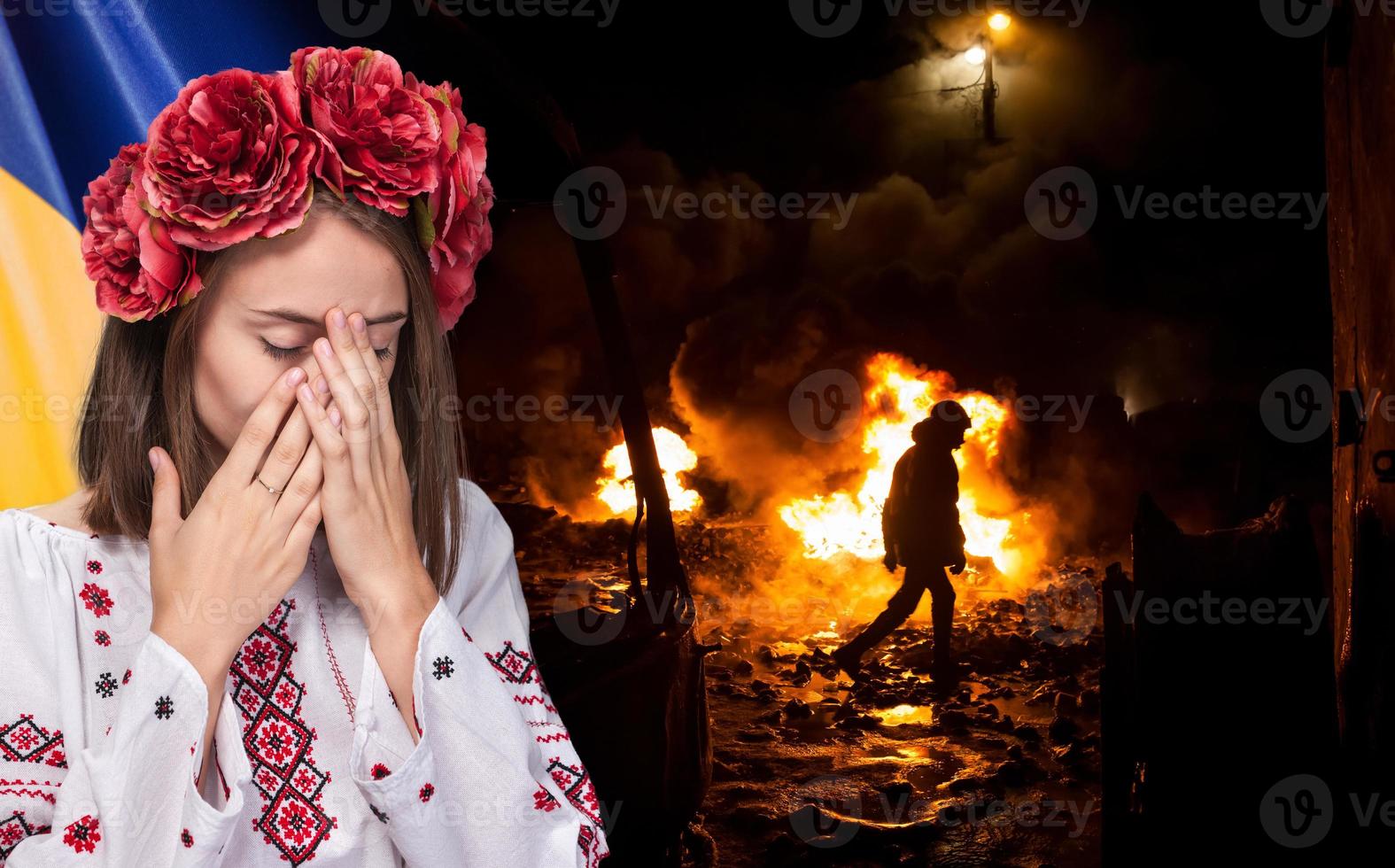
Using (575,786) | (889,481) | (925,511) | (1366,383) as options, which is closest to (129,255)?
(575,786)

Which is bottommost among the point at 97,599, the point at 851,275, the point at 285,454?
the point at 97,599

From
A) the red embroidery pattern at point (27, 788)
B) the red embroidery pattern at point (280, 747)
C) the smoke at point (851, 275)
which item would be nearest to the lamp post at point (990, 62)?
the smoke at point (851, 275)

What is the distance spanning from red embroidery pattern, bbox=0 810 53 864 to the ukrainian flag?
0.68 metres

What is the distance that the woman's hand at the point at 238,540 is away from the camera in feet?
4.81

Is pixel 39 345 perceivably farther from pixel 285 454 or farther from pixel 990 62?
pixel 990 62

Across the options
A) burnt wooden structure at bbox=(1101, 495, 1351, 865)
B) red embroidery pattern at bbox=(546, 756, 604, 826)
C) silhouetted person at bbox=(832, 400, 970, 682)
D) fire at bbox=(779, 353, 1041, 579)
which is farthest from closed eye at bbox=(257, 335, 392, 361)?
fire at bbox=(779, 353, 1041, 579)

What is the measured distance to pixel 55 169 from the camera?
6.36 feet

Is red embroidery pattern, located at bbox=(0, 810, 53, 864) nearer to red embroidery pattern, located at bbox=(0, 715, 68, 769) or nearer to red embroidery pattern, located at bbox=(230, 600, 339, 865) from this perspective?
red embroidery pattern, located at bbox=(0, 715, 68, 769)

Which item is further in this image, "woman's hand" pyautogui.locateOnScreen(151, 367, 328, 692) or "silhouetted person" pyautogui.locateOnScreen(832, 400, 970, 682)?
"silhouetted person" pyautogui.locateOnScreen(832, 400, 970, 682)

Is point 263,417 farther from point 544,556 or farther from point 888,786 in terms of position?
point 544,556

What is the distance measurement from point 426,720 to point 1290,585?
3133 mm

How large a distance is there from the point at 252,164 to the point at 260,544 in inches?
24.4

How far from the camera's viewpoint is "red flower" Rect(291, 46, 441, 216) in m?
1.58

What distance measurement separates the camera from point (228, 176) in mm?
1486
